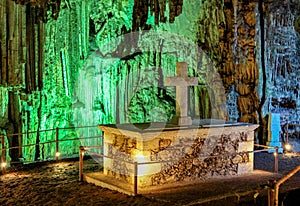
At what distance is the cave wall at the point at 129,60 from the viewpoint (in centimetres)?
1218

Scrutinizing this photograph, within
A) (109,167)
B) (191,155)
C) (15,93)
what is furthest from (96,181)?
(15,93)

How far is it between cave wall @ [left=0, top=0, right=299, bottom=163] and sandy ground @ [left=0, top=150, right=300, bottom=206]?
131 inches

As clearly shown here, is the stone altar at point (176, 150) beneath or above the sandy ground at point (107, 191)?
above

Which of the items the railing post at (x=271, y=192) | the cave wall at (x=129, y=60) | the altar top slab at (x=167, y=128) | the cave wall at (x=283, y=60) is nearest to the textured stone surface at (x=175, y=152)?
the altar top slab at (x=167, y=128)

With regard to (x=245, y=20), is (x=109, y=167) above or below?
below

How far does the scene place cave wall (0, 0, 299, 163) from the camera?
40.0 feet

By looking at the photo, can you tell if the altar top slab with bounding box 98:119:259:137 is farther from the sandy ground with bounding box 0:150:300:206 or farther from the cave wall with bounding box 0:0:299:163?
the cave wall with bounding box 0:0:299:163

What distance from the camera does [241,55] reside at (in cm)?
1464

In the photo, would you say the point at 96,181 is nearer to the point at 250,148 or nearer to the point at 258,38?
the point at 250,148

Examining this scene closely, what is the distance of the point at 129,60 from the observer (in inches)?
543

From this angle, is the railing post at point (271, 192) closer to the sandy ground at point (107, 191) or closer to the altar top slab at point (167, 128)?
the sandy ground at point (107, 191)

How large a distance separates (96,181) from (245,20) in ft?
28.9

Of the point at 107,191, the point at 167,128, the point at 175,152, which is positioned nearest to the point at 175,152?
the point at 175,152

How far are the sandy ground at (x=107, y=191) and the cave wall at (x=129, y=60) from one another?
131 inches
